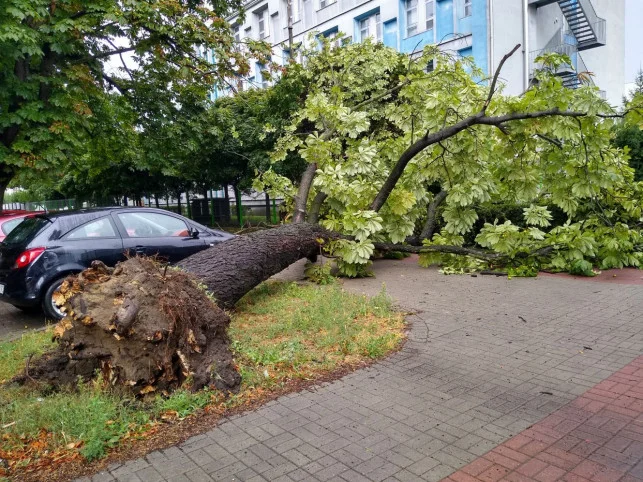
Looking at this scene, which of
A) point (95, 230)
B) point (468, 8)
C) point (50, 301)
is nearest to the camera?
point (50, 301)

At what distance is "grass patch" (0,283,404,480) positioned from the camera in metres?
3.61

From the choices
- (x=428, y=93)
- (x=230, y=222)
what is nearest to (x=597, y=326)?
(x=428, y=93)

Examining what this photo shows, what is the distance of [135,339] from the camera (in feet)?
14.0

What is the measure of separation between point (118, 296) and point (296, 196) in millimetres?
6762

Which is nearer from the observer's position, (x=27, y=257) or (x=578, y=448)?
(x=578, y=448)

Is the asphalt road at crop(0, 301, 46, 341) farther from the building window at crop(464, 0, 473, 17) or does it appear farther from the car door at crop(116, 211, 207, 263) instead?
the building window at crop(464, 0, 473, 17)

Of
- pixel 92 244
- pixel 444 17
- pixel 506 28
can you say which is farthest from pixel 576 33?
pixel 92 244

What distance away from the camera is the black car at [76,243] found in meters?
7.23

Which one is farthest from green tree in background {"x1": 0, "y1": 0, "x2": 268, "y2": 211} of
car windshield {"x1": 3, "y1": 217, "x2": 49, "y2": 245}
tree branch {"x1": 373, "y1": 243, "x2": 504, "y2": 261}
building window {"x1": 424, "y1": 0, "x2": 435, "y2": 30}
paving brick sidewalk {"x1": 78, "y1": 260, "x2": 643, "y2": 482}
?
building window {"x1": 424, "y1": 0, "x2": 435, "y2": 30}

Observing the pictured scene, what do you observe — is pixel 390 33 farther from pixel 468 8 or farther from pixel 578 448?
pixel 578 448

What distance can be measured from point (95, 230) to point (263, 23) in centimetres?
3314

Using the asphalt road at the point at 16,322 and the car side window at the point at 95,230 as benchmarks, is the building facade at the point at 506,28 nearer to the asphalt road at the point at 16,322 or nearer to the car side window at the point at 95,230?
the car side window at the point at 95,230

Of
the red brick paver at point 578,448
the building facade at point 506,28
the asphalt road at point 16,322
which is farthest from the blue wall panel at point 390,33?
the red brick paver at point 578,448

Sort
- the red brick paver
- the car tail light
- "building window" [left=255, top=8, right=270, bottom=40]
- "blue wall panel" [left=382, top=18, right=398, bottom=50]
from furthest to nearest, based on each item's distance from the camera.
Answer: "building window" [left=255, top=8, right=270, bottom=40] < "blue wall panel" [left=382, top=18, right=398, bottom=50] < the car tail light < the red brick paver
